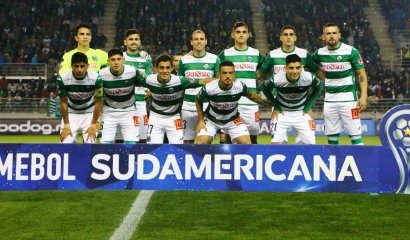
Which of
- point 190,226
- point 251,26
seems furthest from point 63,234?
point 251,26

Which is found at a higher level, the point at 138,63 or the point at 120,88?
the point at 138,63

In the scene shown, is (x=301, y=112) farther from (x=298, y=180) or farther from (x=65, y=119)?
(x=65, y=119)

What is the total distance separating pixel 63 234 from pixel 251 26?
76.5 ft

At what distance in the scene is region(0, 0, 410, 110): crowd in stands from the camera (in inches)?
961

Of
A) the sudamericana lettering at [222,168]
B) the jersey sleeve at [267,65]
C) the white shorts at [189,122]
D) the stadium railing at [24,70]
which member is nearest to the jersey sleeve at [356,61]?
the jersey sleeve at [267,65]

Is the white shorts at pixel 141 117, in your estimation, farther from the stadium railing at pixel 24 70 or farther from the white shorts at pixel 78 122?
the stadium railing at pixel 24 70

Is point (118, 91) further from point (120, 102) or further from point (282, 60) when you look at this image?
point (282, 60)

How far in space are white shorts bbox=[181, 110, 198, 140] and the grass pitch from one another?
52.3 inches

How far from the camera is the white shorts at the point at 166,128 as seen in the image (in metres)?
7.89

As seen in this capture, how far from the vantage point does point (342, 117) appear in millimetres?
8023

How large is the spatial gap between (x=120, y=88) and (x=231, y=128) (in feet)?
5.16

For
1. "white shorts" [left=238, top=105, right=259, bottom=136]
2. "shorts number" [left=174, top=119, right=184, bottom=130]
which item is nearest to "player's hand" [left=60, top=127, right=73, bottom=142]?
"shorts number" [left=174, top=119, right=184, bottom=130]

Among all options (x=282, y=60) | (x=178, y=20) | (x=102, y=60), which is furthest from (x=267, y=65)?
(x=178, y=20)

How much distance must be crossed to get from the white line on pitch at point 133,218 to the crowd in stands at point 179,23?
16.7 metres
